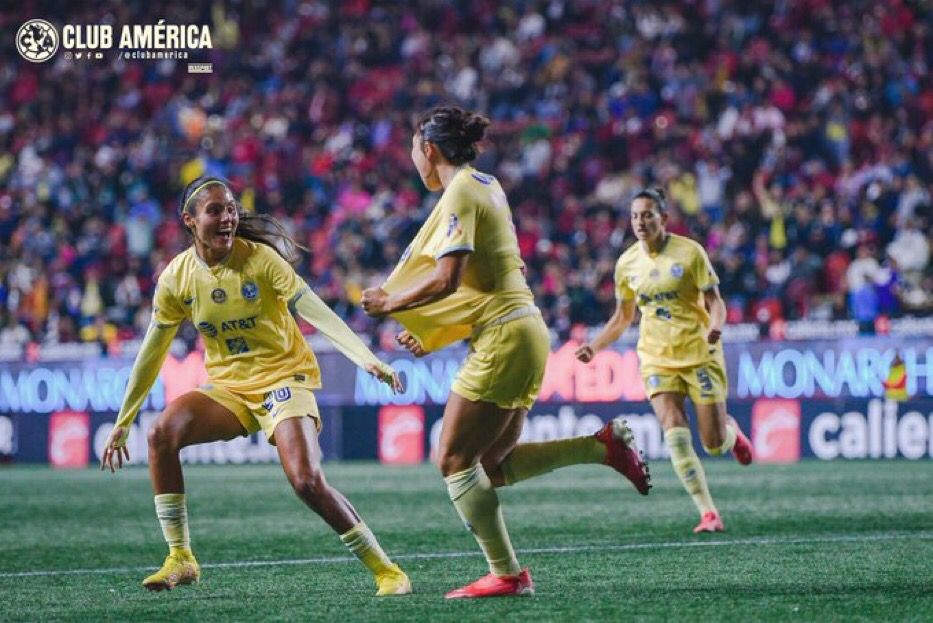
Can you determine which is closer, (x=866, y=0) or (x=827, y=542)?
(x=827, y=542)

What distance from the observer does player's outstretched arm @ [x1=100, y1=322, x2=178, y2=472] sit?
7898 mm

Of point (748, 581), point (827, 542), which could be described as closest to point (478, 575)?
point (748, 581)

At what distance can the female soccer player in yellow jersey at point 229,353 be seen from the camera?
760 centimetres

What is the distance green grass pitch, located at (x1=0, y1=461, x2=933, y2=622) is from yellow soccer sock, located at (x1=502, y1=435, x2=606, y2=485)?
578 mm

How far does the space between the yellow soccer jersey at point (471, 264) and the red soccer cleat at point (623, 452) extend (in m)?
1.00

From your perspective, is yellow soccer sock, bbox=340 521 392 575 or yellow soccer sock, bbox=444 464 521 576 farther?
yellow soccer sock, bbox=340 521 392 575

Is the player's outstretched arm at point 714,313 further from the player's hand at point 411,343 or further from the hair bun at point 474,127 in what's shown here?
the hair bun at point 474,127

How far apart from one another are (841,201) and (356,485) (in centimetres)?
839

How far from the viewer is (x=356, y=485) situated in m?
16.3

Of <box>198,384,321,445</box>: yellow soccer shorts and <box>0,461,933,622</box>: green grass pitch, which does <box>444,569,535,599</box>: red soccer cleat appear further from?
<box>198,384,321,445</box>: yellow soccer shorts

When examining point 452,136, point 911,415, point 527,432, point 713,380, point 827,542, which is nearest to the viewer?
point 452,136

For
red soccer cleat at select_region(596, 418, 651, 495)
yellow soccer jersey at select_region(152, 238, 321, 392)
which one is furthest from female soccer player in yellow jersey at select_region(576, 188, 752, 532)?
yellow soccer jersey at select_region(152, 238, 321, 392)

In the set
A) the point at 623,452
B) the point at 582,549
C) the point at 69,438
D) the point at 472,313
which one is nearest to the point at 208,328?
the point at 472,313

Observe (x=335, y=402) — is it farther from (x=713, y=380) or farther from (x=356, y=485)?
(x=713, y=380)
